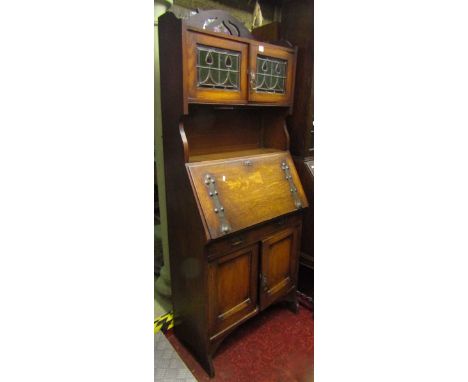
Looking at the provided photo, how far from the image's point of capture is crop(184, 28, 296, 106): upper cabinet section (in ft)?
5.14

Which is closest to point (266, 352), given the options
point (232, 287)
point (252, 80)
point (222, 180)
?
point (232, 287)

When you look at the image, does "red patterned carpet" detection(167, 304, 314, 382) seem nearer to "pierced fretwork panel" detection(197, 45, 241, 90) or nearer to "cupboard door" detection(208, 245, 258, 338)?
"cupboard door" detection(208, 245, 258, 338)

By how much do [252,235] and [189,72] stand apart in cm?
95

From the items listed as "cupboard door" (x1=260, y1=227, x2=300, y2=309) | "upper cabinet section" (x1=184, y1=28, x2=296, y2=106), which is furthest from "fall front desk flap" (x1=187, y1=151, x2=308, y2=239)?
"upper cabinet section" (x1=184, y1=28, x2=296, y2=106)

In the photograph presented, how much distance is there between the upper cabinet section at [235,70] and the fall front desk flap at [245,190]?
14.1 inches

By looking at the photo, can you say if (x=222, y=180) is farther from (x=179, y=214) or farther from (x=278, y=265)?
(x=278, y=265)

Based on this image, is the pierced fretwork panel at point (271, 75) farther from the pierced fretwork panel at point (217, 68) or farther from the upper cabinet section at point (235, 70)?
the pierced fretwork panel at point (217, 68)

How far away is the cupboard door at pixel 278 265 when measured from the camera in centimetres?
199

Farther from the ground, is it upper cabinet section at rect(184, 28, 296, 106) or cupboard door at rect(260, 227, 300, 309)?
upper cabinet section at rect(184, 28, 296, 106)

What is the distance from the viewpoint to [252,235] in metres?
1.84

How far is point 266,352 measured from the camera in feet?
6.61

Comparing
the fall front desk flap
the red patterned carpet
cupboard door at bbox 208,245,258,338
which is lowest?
the red patterned carpet

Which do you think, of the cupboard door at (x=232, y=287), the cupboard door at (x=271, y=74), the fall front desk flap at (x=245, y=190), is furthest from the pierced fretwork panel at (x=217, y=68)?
the cupboard door at (x=232, y=287)

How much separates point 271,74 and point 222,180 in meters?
0.74
